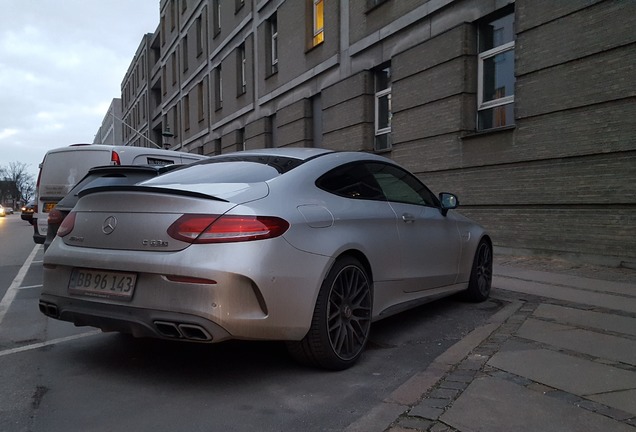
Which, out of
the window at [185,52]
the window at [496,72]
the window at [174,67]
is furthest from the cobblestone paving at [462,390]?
the window at [174,67]

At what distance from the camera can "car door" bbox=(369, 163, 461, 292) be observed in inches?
173

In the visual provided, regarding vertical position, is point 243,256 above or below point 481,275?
above

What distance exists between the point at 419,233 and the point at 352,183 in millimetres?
903

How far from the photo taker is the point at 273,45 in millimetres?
19781

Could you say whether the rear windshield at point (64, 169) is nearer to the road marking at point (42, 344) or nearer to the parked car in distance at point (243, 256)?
the road marking at point (42, 344)

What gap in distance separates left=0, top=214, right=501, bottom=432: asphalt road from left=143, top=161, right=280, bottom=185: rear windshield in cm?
129

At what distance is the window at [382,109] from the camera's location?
1314 cm

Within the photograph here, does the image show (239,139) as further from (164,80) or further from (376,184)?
(376,184)

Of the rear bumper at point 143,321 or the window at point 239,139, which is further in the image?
the window at point 239,139

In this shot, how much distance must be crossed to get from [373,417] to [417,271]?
1909mm

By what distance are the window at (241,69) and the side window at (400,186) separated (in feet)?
61.2

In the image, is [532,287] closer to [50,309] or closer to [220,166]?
[220,166]

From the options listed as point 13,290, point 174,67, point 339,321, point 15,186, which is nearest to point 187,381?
point 339,321

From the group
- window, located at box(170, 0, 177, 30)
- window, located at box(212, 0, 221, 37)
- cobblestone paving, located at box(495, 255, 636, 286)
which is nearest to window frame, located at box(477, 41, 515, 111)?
cobblestone paving, located at box(495, 255, 636, 286)
